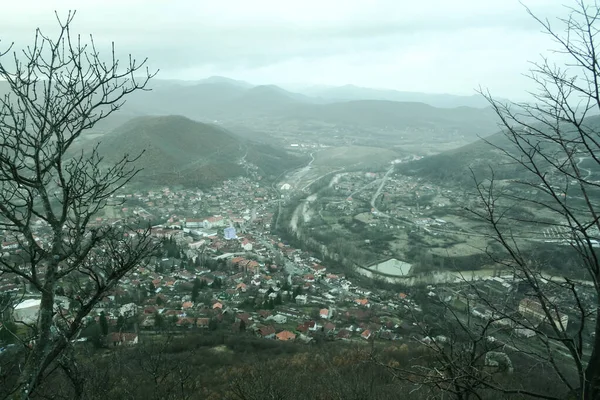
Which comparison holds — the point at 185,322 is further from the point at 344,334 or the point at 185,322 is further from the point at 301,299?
the point at 344,334

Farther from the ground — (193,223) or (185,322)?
(193,223)

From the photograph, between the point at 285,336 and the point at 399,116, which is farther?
the point at 399,116

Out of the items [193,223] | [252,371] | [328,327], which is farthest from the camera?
[193,223]

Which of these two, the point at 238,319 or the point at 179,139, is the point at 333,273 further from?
the point at 179,139

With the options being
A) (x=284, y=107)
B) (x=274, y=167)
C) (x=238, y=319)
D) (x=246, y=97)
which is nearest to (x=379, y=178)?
(x=274, y=167)

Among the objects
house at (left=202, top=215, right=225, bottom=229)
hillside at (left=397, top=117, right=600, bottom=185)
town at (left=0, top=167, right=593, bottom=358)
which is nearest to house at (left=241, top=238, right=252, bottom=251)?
town at (left=0, top=167, right=593, bottom=358)

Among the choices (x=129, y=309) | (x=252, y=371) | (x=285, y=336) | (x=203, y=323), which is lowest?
(x=285, y=336)

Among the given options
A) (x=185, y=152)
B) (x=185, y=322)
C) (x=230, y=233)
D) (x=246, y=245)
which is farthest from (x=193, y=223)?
(x=185, y=152)

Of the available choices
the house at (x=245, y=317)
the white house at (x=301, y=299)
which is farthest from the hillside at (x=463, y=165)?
the house at (x=245, y=317)
